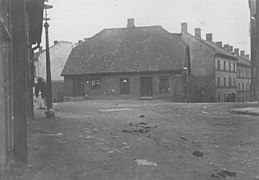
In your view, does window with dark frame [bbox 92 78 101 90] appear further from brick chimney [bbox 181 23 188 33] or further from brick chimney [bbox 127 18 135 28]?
brick chimney [bbox 181 23 188 33]

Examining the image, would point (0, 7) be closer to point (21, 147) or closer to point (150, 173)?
point (21, 147)

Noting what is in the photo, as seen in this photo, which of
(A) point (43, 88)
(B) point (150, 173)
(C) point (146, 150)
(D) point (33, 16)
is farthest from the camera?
(A) point (43, 88)

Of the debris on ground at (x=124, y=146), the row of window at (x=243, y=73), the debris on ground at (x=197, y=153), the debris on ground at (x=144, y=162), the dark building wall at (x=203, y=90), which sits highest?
the row of window at (x=243, y=73)

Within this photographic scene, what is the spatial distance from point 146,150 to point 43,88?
11.8 meters

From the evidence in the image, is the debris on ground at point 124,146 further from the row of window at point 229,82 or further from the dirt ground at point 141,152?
the row of window at point 229,82

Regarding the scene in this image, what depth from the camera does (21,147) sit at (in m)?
5.97

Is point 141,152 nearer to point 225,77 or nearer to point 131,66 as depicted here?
point 131,66

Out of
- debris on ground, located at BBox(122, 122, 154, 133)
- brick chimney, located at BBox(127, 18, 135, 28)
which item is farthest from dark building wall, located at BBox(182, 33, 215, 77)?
debris on ground, located at BBox(122, 122, 154, 133)

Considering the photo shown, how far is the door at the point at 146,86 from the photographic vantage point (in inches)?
1651

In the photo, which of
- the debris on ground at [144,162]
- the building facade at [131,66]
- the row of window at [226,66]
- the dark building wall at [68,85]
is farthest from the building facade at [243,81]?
the debris on ground at [144,162]

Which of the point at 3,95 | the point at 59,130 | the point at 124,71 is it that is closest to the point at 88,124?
the point at 59,130

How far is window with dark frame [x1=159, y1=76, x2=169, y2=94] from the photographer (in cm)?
4100

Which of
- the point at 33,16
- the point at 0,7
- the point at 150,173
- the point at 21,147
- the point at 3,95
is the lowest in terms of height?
the point at 150,173

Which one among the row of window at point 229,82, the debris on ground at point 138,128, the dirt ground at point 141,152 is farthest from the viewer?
the row of window at point 229,82
